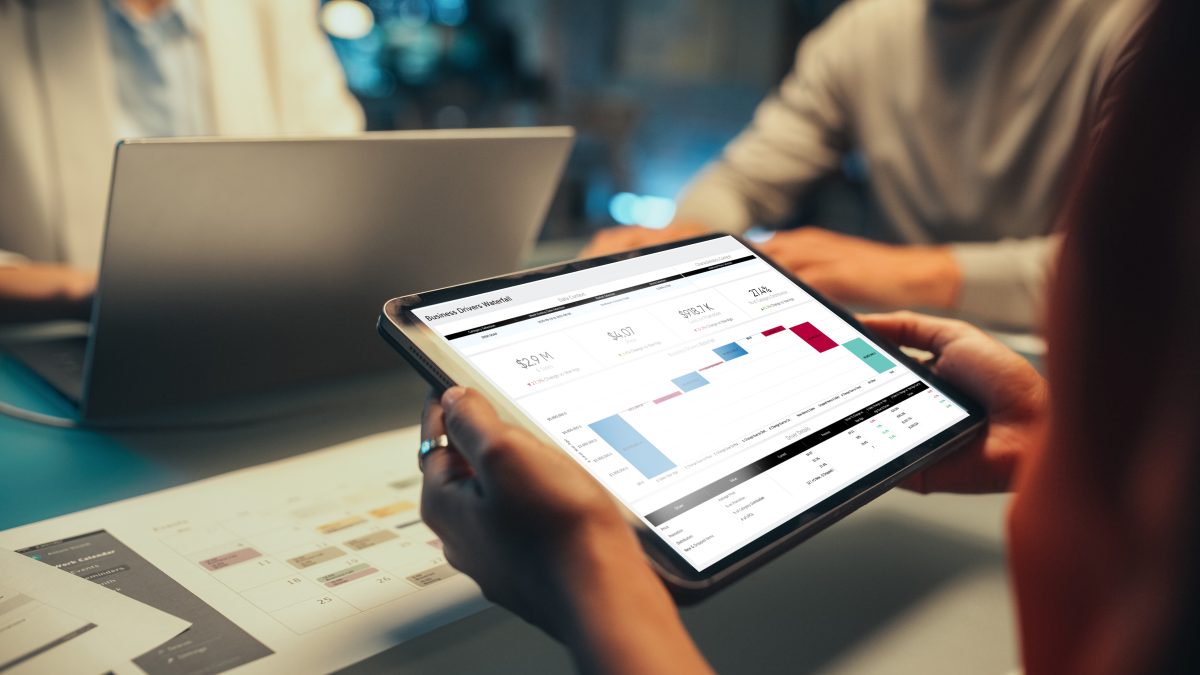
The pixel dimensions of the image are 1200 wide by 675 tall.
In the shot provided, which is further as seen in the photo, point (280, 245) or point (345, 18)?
point (345, 18)

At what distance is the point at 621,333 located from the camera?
0.55 metres

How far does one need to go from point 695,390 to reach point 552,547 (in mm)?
180

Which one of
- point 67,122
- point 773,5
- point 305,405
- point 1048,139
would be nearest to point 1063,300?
point 305,405

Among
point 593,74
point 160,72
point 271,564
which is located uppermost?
point 160,72

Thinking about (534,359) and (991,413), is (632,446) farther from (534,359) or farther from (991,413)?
(991,413)

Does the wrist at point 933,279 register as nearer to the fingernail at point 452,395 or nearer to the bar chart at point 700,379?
the bar chart at point 700,379

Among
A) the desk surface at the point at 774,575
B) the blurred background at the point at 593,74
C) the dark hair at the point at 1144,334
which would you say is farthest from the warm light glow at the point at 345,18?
the dark hair at the point at 1144,334

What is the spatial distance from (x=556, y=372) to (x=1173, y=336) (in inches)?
12.7

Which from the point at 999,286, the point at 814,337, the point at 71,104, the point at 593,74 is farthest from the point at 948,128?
the point at 593,74

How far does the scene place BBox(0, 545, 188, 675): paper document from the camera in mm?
411

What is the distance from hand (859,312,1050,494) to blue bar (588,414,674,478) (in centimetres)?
26

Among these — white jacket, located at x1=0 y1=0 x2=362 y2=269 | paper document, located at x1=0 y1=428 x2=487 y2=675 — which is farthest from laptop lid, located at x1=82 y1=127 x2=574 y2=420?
white jacket, located at x1=0 y1=0 x2=362 y2=269

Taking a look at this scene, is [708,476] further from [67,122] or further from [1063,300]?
[67,122]

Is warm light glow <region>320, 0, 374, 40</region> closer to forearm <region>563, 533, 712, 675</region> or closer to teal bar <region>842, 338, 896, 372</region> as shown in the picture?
teal bar <region>842, 338, 896, 372</region>
